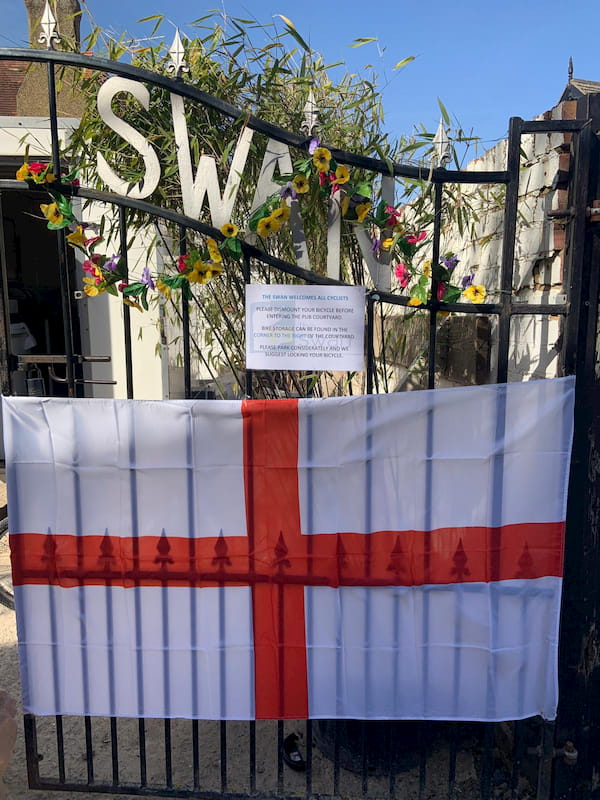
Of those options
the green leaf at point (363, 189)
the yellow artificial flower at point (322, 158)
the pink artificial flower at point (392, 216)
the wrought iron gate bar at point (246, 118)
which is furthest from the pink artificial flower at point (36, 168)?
the pink artificial flower at point (392, 216)

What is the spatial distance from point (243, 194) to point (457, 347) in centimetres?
131

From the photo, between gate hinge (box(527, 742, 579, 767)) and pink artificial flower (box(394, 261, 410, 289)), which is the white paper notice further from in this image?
gate hinge (box(527, 742, 579, 767))

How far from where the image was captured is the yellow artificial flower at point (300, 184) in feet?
6.47

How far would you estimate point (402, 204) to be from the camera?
2.26m

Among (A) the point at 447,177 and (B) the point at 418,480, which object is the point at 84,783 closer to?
(B) the point at 418,480

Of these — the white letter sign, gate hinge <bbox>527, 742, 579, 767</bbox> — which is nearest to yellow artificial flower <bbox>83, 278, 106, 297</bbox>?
the white letter sign

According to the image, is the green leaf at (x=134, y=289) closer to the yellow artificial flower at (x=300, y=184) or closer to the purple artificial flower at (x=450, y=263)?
the yellow artificial flower at (x=300, y=184)

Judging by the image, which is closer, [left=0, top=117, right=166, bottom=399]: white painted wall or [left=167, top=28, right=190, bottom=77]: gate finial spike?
[left=167, top=28, right=190, bottom=77]: gate finial spike

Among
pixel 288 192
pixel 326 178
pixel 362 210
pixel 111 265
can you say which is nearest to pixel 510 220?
pixel 362 210

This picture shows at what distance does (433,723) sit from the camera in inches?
101

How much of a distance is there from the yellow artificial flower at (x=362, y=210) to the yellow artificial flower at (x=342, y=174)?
0.10m

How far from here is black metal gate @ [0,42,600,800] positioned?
201 centimetres

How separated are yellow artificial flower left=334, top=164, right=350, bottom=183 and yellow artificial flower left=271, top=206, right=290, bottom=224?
19cm

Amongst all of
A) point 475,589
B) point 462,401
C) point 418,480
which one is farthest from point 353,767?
point 462,401
